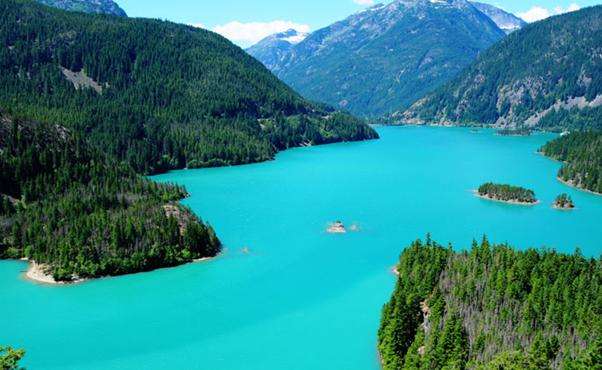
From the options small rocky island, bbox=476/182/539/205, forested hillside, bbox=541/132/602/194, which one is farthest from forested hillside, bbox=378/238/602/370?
forested hillside, bbox=541/132/602/194

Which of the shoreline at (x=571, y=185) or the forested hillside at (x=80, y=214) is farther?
the shoreline at (x=571, y=185)

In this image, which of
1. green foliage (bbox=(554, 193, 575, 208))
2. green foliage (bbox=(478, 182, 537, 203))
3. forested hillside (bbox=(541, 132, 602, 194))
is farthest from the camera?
forested hillside (bbox=(541, 132, 602, 194))

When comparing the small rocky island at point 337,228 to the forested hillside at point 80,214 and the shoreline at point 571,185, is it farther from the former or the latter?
→ the shoreline at point 571,185

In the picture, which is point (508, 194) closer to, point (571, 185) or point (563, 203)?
point (563, 203)

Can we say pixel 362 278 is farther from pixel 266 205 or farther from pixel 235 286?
pixel 266 205

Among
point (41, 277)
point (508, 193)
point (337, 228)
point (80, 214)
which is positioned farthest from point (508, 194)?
point (41, 277)

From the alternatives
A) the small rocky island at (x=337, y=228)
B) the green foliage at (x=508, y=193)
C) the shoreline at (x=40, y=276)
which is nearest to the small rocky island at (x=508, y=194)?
the green foliage at (x=508, y=193)

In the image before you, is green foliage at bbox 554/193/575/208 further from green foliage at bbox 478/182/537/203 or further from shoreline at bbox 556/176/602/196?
shoreline at bbox 556/176/602/196
